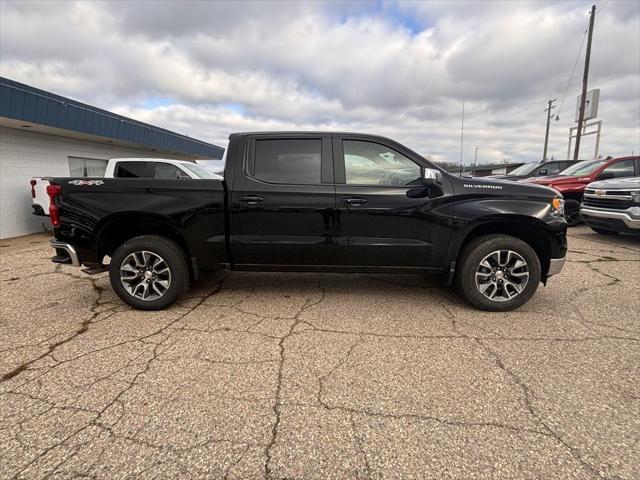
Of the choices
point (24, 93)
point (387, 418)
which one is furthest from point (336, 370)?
point (24, 93)

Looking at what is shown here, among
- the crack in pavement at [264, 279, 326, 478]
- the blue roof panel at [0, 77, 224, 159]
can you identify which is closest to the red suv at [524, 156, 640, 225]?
the crack in pavement at [264, 279, 326, 478]

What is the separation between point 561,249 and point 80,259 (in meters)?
5.26

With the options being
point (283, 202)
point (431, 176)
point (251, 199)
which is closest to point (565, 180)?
point (431, 176)

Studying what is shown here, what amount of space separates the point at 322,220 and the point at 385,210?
68cm

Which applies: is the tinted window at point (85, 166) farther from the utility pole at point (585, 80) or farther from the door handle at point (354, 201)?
the utility pole at point (585, 80)

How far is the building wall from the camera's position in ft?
31.3

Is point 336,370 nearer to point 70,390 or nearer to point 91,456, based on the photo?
point 91,456

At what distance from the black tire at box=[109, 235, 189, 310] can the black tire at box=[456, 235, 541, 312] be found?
307 cm

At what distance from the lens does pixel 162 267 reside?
3918 mm

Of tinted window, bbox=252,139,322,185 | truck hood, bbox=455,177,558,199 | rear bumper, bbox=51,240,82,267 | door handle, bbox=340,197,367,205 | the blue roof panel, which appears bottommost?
rear bumper, bbox=51,240,82,267

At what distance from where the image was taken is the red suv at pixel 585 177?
9.52 metres

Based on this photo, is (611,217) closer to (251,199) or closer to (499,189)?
(499,189)

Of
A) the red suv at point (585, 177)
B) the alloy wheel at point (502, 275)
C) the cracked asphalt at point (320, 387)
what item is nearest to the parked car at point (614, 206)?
the red suv at point (585, 177)

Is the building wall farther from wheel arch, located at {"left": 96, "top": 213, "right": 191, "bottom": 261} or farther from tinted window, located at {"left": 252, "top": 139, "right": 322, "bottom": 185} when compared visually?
Answer: tinted window, located at {"left": 252, "top": 139, "right": 322, "bottom": 185}
